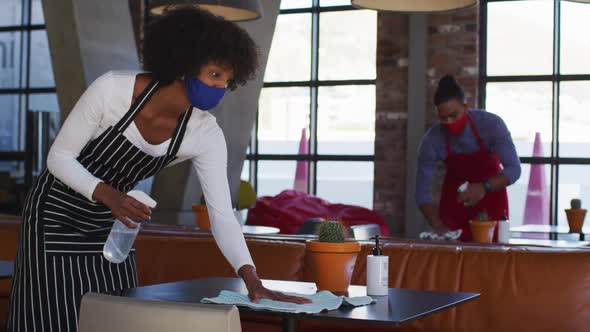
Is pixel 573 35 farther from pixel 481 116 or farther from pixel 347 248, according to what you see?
pixel 347 248

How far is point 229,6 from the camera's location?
14.8 ft

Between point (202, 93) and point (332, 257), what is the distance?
52 centimetres

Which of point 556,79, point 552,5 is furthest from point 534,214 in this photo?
point 552,5

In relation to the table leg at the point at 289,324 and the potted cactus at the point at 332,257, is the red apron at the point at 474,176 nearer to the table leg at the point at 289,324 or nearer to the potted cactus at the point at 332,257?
the potted cactus at the point at 332,257

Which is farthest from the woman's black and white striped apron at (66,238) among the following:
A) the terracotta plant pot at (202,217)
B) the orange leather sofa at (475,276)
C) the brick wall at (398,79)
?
the brick wall at (398,79)

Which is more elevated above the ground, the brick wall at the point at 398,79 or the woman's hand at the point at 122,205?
the brick wall at the point at 398,79

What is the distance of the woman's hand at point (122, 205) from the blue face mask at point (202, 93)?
0.29m

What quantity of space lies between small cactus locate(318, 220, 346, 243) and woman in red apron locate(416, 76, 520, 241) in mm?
2300

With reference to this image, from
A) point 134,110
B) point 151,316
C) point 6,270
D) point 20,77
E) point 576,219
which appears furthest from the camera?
point 20,77

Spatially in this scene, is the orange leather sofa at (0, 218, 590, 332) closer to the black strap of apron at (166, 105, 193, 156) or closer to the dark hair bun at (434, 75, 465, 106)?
the black strap of apron at (166, 105, 193, 156)

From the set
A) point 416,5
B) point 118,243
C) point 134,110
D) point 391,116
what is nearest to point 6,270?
point 118,243

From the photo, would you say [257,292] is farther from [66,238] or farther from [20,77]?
[20,77]

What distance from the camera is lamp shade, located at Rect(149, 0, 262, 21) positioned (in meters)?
4.47

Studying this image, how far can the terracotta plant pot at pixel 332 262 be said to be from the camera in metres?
2.37
